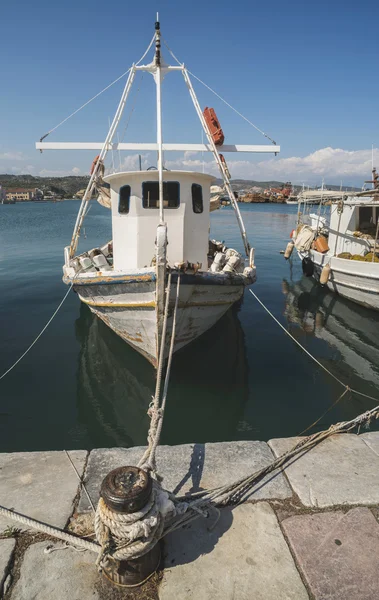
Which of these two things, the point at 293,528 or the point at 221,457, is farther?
the point at 221,457

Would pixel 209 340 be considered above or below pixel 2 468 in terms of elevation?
below

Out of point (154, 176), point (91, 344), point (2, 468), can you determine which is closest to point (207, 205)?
point (154, 176)

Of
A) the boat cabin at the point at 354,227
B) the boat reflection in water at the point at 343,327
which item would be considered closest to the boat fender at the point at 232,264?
the boat reflection in water at the point at 343,327

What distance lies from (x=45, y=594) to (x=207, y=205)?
7761 millimetres

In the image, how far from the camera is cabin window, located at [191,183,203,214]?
27.0ft

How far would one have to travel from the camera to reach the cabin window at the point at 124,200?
319 inches

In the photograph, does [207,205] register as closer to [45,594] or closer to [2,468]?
[2,468]

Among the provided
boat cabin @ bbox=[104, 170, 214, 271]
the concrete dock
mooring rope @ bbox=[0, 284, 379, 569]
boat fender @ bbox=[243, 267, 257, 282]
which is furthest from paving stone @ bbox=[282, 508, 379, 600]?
boat cabin @ bbox=[104, 170, 214, 271]

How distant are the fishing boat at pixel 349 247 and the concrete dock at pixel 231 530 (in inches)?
421

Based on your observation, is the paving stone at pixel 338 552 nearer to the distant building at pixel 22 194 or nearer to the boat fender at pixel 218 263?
the boat fender at pixel 218 263

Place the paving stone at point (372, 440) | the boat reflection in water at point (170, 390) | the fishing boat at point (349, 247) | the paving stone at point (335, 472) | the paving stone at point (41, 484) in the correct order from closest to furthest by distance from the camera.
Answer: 1. the paving stone at point (41, 484)
2. the paving stone at point (335, 472)
3. the paving stone at point (372, 440)
4. the boat reflection in water at point (170, 390)
5. the fishing boat at point (349, 247)

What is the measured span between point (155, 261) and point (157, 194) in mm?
2041

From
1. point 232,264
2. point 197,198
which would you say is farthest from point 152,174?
point 232,264

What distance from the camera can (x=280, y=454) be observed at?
3770 mm
